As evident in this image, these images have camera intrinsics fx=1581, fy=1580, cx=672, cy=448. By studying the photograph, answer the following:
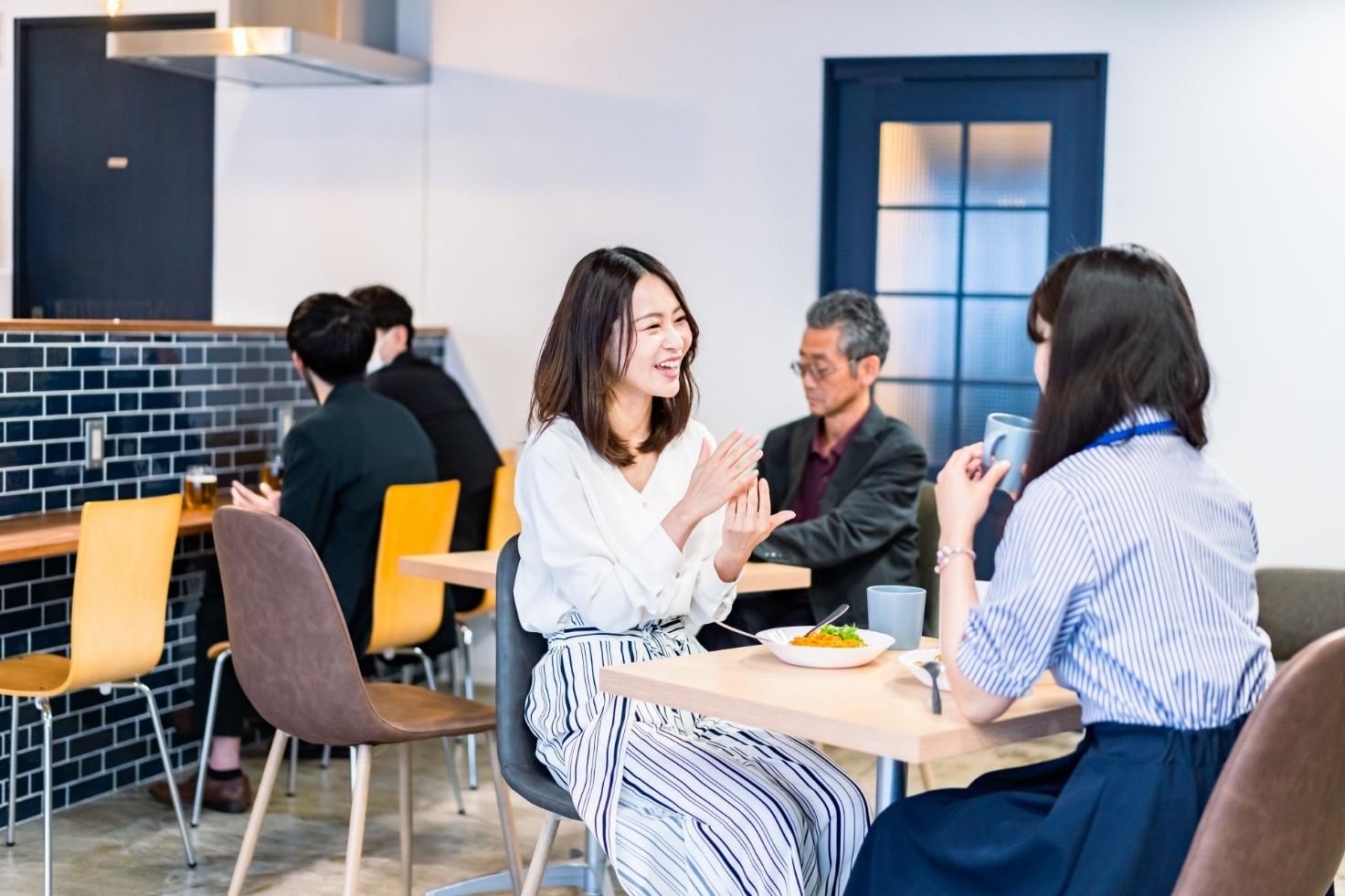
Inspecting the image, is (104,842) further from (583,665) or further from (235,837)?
(583,665)

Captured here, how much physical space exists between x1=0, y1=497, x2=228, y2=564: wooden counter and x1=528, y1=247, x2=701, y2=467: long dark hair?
106 centimetres

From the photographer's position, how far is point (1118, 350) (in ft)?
6.36

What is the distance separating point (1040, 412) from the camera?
6.56 feet

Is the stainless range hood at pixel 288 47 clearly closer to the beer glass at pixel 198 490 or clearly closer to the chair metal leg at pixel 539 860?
the beer glass at pixel 198 490

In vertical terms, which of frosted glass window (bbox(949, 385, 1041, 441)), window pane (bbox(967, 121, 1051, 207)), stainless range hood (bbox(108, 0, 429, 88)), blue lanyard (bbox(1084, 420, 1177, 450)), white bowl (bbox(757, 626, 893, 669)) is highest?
stainless range hood (bbox(108, 0, 429, 88))

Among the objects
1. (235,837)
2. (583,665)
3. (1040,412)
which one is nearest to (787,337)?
(235,837)

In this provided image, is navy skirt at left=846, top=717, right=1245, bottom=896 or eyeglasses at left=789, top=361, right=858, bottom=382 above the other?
eyeglasses at left=789, top=361, right=858, bottom=382

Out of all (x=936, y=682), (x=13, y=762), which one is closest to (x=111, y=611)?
(x=13, y=762)

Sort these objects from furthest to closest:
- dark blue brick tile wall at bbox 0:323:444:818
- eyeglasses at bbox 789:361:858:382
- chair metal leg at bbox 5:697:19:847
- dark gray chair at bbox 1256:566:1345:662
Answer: dark gray chair at bbox 1256:566:1345:662, dark blue brick tile wall at bbox 0:323:444:818, eyeglasses at bbox 789:361:858:382, chair metal leg at bbox 5:697:19:847

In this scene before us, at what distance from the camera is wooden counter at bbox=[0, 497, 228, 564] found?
3.39m

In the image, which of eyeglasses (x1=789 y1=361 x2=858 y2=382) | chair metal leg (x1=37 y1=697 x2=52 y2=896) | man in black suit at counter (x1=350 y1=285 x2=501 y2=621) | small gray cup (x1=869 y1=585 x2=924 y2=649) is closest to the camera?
small gray cup (x1=869 y1=585 x2=924 y2=649)

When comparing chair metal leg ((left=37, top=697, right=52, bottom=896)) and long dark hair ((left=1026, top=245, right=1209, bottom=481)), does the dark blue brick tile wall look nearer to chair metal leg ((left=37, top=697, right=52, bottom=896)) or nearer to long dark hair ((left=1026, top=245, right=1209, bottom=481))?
chair metal leg ((left=37, top=697, right=52, bottom=896))

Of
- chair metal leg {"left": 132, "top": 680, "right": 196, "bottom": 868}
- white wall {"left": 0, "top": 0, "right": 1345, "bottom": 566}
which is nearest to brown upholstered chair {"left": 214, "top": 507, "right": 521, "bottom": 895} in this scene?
chair metal leg {"left": 132, "top": 680, "right": 196, "bottom": 868}

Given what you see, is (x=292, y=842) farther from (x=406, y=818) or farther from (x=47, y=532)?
(x=47, y=532)
